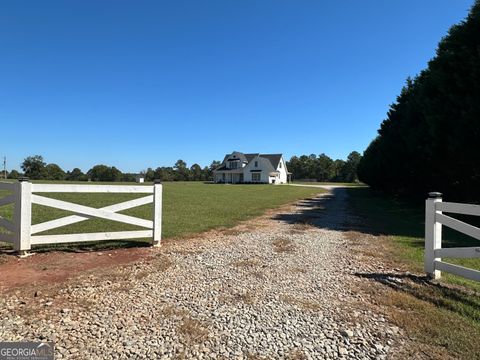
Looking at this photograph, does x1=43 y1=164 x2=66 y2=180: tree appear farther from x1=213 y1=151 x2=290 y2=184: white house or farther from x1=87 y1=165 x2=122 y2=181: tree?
x1=213 y1=151 x2=290 y2=184: white house

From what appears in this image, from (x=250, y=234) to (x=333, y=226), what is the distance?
143 inches

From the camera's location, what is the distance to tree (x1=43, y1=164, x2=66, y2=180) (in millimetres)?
78125

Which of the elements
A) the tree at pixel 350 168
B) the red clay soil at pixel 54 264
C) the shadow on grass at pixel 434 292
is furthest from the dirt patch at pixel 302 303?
the tree at pixel 350 168

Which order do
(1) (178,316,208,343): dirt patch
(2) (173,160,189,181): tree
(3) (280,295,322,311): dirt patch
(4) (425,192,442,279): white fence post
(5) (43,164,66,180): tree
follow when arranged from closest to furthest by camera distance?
(1) (178,316,208,343): dirt patch, (3) (280,295,322,311): dirt patch, (4) (425,192,442,279): white fence post, (5) (43,164,66,180): tree, (2) (173,160,189,181): tree

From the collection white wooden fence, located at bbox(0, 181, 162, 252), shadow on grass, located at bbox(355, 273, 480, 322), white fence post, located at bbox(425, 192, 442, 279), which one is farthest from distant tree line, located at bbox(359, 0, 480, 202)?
white wooden fence, located at bbox(0, 181, 162, 252)

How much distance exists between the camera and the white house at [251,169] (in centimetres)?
6988

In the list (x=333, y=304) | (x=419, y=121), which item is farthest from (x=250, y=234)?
(x=419, y=121)

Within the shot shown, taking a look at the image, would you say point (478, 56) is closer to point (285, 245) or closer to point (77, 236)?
point (285, 245)

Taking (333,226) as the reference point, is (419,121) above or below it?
above

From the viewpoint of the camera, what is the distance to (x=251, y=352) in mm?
3264

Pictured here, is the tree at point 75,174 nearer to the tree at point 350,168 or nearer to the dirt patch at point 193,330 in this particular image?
the tree at point 350,168

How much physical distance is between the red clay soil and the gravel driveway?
376mm

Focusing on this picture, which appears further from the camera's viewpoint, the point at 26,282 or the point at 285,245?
the point at 285,245

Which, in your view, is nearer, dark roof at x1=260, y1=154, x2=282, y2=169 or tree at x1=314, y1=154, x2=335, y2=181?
dark roof at x1=260, y1=154, x2=282, y2=169
